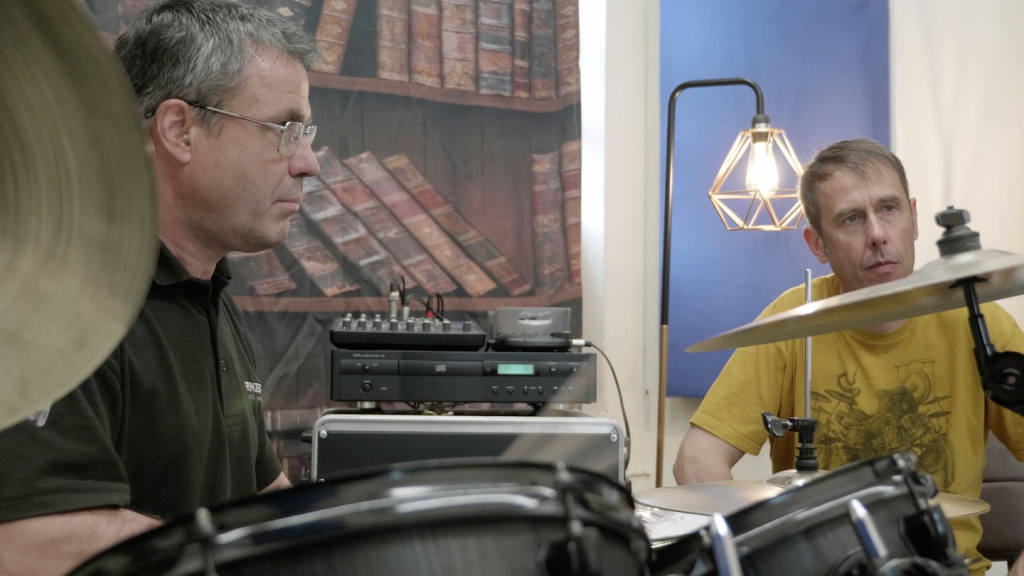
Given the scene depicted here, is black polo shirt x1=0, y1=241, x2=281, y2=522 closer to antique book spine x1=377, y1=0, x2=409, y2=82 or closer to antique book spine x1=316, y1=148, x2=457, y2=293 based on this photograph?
antique book spine x1=316, y1=148, x2=457, y2=293

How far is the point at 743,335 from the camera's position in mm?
1153

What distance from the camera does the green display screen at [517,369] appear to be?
190 cm

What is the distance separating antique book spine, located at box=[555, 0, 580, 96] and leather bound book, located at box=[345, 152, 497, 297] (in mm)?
562

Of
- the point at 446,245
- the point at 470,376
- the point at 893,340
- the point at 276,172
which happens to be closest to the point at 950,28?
the point at 893,340

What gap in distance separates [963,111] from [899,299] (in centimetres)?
189

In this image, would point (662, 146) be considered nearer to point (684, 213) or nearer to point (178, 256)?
point (684, 213)

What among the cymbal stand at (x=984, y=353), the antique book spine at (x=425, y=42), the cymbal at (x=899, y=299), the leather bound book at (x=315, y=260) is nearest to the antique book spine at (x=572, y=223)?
the antique book spine at (x=425, y=42)

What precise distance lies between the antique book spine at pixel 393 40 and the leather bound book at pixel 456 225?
0.76 feet

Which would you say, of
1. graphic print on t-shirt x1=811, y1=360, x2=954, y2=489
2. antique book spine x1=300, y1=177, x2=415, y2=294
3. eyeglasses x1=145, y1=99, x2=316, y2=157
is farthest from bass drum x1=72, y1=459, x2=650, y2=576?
antique book spine x1=300, y1=177, x2=415, y2=294

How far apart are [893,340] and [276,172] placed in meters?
1.22

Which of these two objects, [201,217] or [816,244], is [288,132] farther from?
[816,244]

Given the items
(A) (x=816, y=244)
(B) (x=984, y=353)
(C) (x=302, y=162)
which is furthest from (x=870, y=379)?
(C) (x=302, y=162)

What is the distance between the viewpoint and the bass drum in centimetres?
61

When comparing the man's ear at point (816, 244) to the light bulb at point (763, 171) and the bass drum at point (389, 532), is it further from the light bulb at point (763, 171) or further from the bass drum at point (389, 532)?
the bass drum at point (389, 532)
